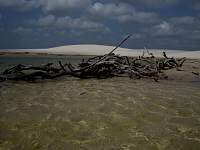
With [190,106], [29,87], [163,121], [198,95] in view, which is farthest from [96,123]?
[29,87]

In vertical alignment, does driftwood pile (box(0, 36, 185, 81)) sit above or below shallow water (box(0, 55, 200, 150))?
above

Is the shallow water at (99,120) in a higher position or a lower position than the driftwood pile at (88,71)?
lower

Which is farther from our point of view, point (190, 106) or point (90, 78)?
point (90, 78)

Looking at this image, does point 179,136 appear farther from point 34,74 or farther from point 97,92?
point 34,74

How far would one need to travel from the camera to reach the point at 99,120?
6520 millimetres

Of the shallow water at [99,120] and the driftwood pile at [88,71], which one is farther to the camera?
the driftwood pile at [88,71]

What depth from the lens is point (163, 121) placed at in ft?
21.4

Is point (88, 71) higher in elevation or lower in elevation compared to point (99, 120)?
higher

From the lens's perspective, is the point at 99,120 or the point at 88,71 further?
the point at 88,71

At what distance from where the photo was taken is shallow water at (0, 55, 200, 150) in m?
5.16

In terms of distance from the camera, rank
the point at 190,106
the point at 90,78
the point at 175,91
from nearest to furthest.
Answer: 1. the point at 190,106
2. the point at 175,91
3. the point at 90,78

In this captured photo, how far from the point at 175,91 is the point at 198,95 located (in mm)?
986

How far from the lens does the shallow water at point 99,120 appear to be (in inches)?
203

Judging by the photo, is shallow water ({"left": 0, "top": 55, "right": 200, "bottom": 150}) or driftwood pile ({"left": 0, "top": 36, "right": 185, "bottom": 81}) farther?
driftwood pile ({"left": 0, "top": 36, "right": 185, "bottom": 81})
